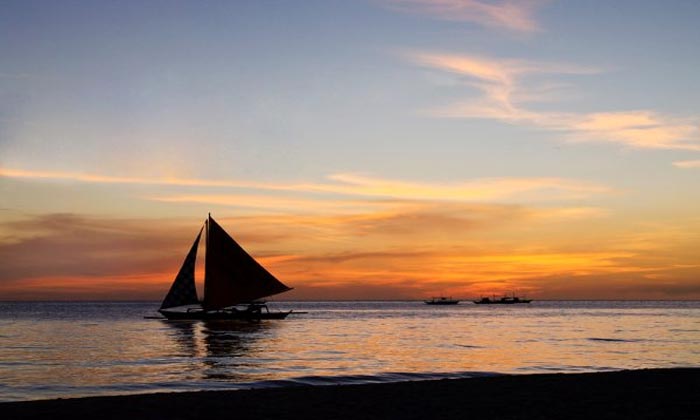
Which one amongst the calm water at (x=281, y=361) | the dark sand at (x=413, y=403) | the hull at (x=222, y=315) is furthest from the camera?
the hull at (x=222, y=315)

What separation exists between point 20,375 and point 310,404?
22.3m

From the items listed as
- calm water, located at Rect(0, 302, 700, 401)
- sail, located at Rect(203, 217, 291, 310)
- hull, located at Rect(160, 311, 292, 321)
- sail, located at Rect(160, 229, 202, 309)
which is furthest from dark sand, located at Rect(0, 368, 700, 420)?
hull, located at Rect(160, 311, 292, 321)

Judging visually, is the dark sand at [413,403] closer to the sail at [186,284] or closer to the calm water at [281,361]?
the calm water at [281,361]

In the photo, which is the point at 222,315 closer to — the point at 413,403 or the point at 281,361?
the point at 281,361

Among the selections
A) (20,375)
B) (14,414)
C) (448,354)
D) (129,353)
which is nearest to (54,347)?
(129,353)

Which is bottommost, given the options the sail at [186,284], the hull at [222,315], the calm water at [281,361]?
the calm water at [281,361]

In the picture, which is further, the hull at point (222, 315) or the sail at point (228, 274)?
the hull at point (222, 315)

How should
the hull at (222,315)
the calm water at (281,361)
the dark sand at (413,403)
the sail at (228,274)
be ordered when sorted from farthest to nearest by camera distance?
1. the hull at (222,315)
2. the sail at (228,274)
3. the calm water at (281,361)
4. the dark sand at (413,403)

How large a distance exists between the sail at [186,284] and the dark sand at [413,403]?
226 ft

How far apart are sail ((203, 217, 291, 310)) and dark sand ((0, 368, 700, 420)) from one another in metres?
60.4

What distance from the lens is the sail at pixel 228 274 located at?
81.1 m

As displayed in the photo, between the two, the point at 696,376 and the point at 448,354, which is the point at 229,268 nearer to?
the point at 448,354

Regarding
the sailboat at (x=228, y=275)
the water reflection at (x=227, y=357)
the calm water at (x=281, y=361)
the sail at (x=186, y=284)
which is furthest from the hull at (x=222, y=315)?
the calm water at (x=281, y=361)

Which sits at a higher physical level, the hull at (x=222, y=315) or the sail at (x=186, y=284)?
the sail at (x=186, y=284)
